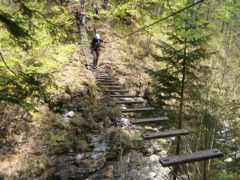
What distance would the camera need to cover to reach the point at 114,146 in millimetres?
10609

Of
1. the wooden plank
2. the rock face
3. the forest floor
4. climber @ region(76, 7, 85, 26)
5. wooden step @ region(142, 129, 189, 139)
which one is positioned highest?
climber @ region(76, 7, 85, 26)

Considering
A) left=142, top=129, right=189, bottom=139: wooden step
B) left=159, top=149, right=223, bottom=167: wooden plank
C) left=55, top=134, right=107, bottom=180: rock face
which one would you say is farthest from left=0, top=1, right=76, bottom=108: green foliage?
left=159, top=149, right=223, bottom=167: wooden plank

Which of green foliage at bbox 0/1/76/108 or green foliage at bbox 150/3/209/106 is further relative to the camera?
green foliage at bbox 150/3/209/106

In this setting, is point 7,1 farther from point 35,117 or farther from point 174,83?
point 174,83

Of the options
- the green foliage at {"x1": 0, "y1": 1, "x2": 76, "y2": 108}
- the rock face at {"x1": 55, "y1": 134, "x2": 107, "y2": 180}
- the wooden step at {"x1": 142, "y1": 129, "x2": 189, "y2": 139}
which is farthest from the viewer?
the rock face at {"x1": 55, "y1": 134, "x2": 107, "y2": 180}

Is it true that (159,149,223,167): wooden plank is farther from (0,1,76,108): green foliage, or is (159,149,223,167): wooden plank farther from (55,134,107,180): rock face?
(55,134,107,180): rock face

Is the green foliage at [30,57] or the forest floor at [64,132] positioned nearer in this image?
the green foliage at [30,57]

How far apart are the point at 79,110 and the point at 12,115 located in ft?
9.07

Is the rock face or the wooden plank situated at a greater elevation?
the wooden plank

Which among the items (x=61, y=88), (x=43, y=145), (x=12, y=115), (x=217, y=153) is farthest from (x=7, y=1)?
(x=217, y=153)

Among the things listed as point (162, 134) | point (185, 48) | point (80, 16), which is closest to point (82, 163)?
point (185, 48)

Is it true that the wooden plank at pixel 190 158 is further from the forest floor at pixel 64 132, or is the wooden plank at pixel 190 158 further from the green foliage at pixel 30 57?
the forest floor at pixel 64 132

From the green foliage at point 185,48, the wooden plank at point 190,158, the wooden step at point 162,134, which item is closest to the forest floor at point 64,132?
the green foliage at point 185,48

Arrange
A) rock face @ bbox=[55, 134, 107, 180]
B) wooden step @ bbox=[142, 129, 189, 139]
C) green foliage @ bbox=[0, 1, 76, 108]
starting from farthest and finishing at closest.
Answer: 1. rock face @ bbox=[55, 134, 107, 180]
2. green foliage @ bbox=[0, 1, 76, 108]
3. wooden step @ bbox=[142, 129, 189, 139]
